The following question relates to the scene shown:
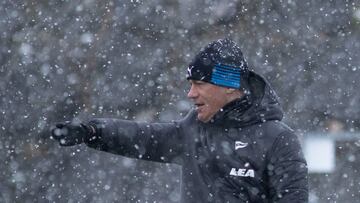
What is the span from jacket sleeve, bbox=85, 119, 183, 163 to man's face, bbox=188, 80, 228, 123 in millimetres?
238

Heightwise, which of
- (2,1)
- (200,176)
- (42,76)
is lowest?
(42,76)

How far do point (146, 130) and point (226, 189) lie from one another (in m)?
0.53

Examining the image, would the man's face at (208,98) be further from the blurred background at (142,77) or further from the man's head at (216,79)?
the blurred background at (142,77)

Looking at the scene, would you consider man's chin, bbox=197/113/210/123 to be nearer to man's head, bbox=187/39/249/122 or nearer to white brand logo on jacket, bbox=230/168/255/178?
man's head, bbox=187/39/249/122

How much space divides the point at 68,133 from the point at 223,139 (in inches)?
31.1

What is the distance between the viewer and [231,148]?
12.6 ft

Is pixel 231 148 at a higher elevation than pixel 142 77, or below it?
higher

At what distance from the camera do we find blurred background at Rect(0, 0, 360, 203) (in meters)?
9.40

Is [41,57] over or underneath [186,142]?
underneath

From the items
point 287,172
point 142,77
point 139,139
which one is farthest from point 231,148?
point 142,77

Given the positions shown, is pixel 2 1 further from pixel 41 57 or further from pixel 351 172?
pixel 351 172

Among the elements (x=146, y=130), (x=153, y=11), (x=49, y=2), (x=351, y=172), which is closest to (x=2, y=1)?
(x=49, y=2)

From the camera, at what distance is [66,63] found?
9.79 m

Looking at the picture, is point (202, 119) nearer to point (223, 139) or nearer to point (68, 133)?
point (223, 139)
